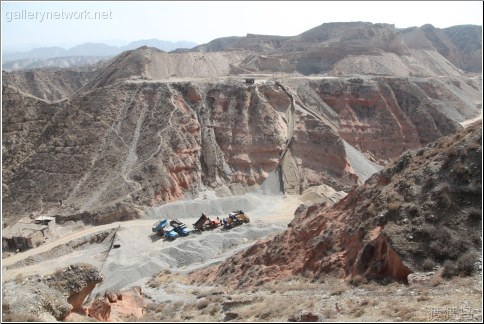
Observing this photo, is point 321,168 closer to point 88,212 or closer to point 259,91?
point 259,91

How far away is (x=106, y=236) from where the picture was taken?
33219 mm

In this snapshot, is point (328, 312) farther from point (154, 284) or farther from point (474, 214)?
point (154, 284)

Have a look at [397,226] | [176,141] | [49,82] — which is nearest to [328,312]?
[397,226]

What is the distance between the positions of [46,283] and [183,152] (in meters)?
29.2

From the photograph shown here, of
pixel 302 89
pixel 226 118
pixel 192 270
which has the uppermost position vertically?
pixel 302 89

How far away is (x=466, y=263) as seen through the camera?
12.6 m

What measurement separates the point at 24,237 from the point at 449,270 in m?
28.0

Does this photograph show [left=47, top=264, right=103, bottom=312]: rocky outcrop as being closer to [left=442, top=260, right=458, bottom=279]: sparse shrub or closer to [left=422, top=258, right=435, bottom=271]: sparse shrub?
[left=422, top=258, right=435, bottom=271]: sparse shrub

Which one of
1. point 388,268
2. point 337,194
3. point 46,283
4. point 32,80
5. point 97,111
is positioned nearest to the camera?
point 46,283

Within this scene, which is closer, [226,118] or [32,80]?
[226,118]

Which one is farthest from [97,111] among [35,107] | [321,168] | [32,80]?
[32,80]

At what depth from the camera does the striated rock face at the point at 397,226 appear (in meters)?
14.0

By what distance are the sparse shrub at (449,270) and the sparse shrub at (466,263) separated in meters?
0.13

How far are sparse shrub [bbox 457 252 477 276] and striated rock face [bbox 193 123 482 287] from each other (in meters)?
0.55
